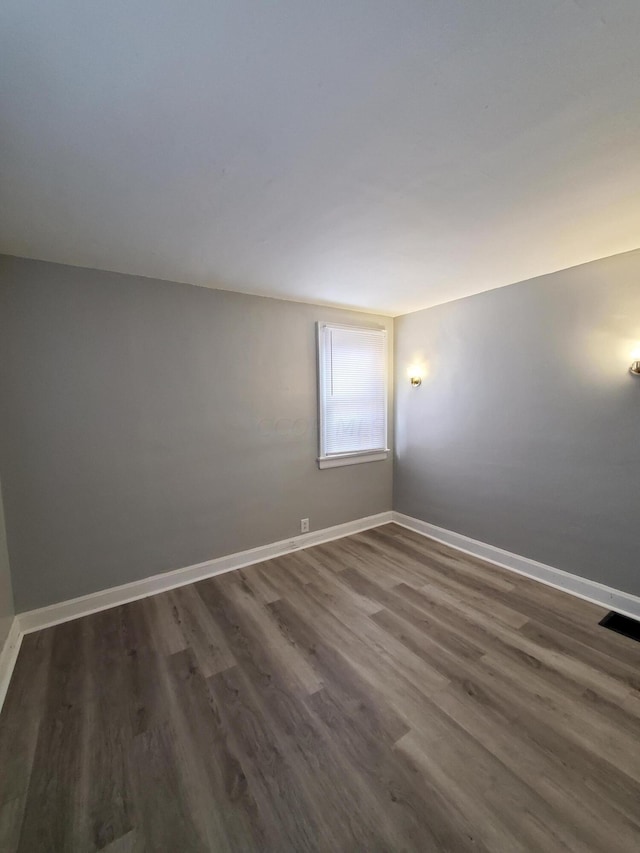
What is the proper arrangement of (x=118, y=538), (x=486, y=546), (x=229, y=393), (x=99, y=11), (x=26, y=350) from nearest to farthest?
1. (x=99, y=11)
2. (x=26, y=350)
3. (x=118, y=538)
4. (x=229, y=393)
5. (x=486, y=546)

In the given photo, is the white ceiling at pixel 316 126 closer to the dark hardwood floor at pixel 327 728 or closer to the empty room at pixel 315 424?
the empty room at pixel 315 424

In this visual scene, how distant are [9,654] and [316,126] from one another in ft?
9.80

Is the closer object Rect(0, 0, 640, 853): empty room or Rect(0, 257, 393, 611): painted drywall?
Rect(0, 0, 640, 853): empty room

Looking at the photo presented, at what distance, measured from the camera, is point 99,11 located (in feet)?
2.53

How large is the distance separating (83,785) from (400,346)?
3834 mm

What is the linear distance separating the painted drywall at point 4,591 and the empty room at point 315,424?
33 millimetres

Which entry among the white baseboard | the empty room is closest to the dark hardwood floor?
the empty room

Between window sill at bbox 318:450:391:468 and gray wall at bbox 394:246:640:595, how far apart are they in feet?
1.48

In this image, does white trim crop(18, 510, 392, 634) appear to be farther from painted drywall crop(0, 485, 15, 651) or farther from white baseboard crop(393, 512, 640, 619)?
white baseboard crop(393, 512, 640, 619)

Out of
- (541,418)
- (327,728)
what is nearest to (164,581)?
(327,728)

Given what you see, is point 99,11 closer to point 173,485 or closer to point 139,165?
point 139,165

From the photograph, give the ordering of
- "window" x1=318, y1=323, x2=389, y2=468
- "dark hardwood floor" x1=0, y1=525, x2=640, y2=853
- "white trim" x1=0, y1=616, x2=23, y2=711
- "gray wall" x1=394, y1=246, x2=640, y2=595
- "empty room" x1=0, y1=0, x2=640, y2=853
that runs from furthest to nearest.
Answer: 1. "window" x1=318, y1=323, x2=389, y2=468
2. "gray wall" x1=394, y1=246, x2=640, y2=595
3. "white trim" x1=0, y1=616, x2=23, y2=711
4. "dark hardwood floor" x1=0, y1=525, x2=640, y2=853
5. "empty room" x1=0, y1=0, x2=640, y2=853

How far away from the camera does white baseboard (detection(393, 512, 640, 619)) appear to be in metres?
2.26

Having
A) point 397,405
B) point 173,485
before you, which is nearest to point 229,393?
point 173,485
